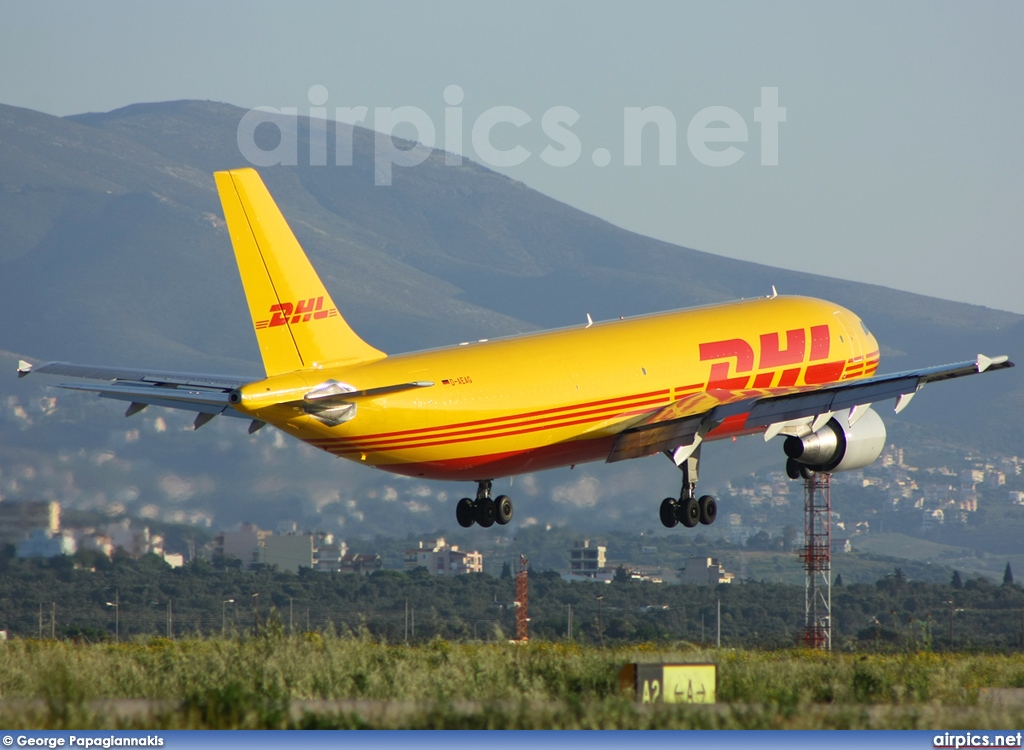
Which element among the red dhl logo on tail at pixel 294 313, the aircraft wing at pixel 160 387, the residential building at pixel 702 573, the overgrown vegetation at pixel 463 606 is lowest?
the overgrown vegetation at pixel 463 606

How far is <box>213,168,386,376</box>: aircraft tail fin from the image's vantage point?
3909 cm

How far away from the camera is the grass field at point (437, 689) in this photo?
24.9m

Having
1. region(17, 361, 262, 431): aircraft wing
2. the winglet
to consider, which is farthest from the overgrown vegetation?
region(17, 361, 262, 431): aircraft wing

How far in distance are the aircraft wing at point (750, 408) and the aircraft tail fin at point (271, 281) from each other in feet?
33.5

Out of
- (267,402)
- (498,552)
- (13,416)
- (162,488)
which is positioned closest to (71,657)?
(267,402)

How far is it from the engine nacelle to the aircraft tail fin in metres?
16.8

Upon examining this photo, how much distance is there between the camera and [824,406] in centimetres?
4338

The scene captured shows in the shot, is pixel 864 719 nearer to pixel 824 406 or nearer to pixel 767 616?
pixel 824 406

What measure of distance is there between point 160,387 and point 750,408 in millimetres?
16235

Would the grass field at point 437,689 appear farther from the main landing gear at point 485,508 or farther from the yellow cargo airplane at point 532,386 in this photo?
the yellow cargo airplane at point 532,386

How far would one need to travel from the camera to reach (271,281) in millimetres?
39281

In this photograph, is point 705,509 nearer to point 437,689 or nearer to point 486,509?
point 486,509

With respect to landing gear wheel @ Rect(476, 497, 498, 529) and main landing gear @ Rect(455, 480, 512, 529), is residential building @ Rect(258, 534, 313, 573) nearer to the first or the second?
main landing gear @ Rect(455, 480, 512, 529)

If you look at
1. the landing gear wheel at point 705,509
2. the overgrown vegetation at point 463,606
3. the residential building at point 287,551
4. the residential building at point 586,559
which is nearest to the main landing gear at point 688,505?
the landing gear wheel at point 705,509
